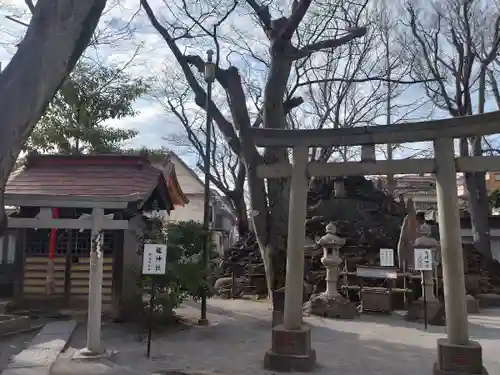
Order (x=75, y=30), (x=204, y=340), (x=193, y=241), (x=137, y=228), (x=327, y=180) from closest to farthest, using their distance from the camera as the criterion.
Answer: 1. (x=75, y=30)
2. (x=204, y=340)
3. (x=193, y=241)
4. (x=137, y=228)
5. (x=327, y=180)

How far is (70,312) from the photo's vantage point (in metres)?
11.9

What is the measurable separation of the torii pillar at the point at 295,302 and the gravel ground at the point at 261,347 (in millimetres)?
354

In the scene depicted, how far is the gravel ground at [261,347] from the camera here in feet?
25.5

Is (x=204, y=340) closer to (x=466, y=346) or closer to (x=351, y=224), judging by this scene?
(x=466, y=346)

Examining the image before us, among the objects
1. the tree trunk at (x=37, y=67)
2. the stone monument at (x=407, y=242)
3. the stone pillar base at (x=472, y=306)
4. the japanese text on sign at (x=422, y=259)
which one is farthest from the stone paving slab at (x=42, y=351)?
the stone pillar base at (x=472, y=306)

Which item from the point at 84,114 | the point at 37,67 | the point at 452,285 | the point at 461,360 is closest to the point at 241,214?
the point at 84,114

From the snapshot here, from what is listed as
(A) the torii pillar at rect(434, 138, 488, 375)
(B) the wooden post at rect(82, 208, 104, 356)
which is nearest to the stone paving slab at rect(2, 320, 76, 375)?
(B) the wooden post at rect(82, 208, 104, 356)

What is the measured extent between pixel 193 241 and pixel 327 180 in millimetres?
14419

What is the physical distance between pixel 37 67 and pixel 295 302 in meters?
5.19

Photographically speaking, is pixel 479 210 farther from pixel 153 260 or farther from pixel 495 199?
pixel 153 260

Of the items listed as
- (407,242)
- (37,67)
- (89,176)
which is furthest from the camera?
(407,242)

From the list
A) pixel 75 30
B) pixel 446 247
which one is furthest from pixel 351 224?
pixel 75 30

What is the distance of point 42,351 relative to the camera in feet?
27.2

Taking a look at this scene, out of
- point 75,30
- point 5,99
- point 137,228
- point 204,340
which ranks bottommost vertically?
point 204,340
